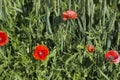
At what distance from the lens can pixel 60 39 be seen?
250 cm

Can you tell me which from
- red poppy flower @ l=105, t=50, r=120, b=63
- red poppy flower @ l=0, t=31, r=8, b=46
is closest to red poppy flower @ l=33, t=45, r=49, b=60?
red poppy flower @ l=0, t=31, r=8, b=46

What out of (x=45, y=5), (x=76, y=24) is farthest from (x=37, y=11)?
(x=76, y=24)

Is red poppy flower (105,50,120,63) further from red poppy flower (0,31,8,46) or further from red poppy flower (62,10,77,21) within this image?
red poppy flower (0,31,8,46)

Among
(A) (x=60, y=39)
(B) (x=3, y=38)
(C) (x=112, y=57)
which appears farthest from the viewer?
(A) (x=60, y=39)

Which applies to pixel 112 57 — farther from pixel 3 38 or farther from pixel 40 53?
pixel 3 38

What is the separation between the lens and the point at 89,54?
2422 millimetres

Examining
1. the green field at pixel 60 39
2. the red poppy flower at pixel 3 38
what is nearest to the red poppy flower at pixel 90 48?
the green field at pixel 60 39

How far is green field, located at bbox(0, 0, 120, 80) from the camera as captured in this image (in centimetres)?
242

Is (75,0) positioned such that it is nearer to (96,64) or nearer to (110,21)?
(110,21)

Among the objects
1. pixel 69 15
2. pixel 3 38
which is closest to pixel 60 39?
pixel 69 15

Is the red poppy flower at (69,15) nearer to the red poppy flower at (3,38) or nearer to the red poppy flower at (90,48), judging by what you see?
the red poppy flower at (90,48)

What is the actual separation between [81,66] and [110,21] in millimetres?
369

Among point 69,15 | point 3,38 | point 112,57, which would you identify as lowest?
point 112,57

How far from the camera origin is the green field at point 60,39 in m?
2.42
